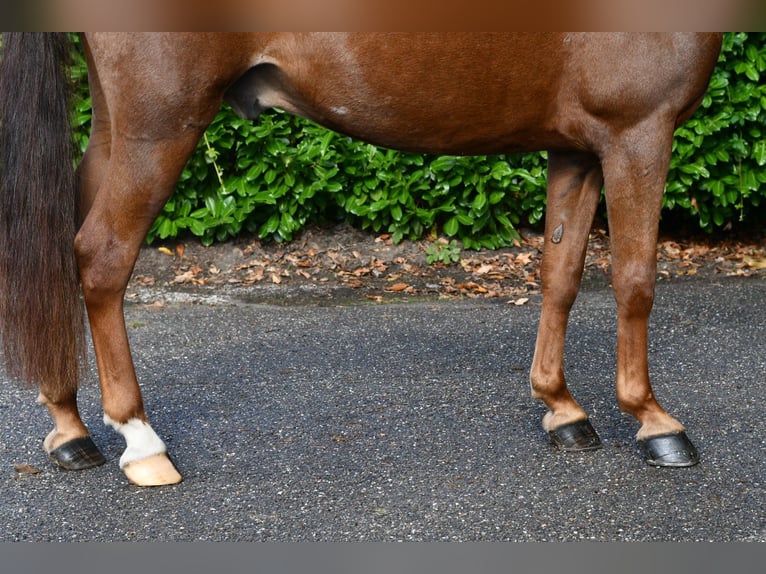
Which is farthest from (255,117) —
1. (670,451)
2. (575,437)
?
(670,451)

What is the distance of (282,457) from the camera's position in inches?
131

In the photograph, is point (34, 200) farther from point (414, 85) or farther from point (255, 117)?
point (414, 85)

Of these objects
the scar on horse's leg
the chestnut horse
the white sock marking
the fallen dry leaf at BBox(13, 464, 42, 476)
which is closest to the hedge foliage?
the scar on horse's leg

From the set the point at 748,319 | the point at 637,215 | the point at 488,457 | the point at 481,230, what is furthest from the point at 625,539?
the point at 481,230

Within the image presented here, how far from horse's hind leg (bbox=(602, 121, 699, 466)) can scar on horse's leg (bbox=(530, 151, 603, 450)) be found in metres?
0.23

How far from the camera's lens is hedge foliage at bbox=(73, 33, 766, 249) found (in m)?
6.27

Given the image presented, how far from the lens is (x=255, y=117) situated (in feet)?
10.2

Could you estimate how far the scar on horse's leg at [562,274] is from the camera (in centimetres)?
339

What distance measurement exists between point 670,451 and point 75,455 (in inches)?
86.2

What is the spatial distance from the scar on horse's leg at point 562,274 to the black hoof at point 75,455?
1727mm

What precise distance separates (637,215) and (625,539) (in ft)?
3.54

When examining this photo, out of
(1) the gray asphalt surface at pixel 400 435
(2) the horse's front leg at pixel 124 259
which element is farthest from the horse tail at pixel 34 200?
(1) the gray asphalt surface at pixel 400 435

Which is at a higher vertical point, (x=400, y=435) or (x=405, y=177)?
(x=405, y=177)

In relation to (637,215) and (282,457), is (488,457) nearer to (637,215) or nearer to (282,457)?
(282,457)
